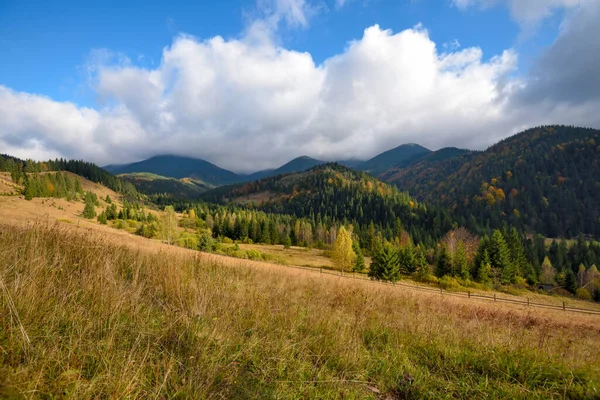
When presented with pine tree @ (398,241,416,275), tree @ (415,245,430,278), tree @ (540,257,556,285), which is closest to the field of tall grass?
tree @ (415,245,430,278)

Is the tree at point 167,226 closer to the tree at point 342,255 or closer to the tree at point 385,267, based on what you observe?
the tree at point 342,255

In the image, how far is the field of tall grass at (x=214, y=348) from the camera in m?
2.52

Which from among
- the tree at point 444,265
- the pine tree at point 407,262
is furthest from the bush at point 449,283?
the pine tree at point 407,262

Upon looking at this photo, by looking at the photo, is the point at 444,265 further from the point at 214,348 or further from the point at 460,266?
the point at 214,348

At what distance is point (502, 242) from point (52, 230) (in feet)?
236

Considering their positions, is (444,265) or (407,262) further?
(407,262)

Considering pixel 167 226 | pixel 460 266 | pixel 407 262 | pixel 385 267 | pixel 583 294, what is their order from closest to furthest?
pixel 385 267, pixel 460 266, pixel 583 294, pixel 167 226, pixel 407 262

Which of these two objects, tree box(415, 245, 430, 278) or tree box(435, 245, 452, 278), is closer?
tree box(435, 245, 452, 278)

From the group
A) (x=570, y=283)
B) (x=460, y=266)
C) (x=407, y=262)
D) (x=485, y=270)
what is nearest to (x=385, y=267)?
(x=407, y=262)

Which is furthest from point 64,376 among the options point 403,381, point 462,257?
point 462,257

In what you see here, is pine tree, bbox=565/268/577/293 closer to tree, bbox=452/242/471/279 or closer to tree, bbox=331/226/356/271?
tree, bbox=452/242/471/279

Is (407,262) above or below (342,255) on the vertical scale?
below

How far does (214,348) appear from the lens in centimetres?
344

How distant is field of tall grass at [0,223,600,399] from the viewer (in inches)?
99.2
